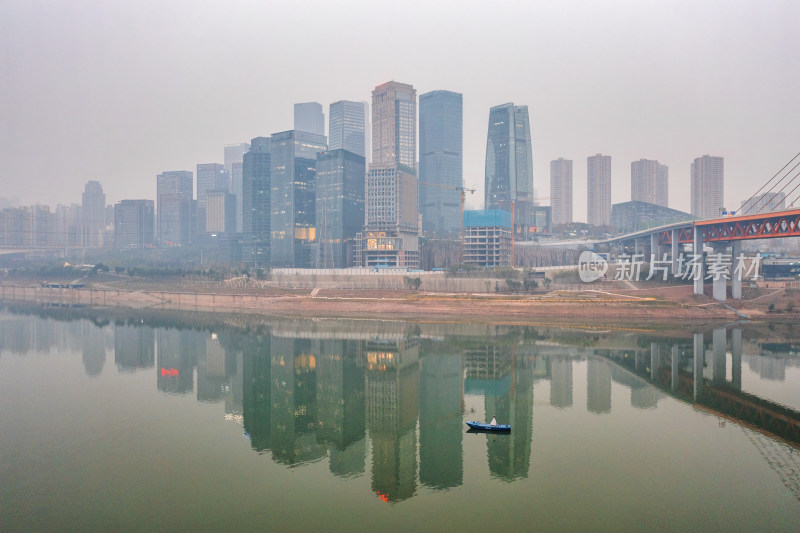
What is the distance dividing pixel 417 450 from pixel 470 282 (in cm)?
6245

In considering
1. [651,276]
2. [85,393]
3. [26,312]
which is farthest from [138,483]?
[26,312]

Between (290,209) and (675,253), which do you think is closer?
(675,253)

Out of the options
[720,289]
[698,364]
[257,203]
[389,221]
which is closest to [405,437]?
[698,364]

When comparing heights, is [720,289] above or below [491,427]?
above

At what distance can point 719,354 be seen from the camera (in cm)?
4578

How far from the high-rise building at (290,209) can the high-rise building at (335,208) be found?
8412 mm

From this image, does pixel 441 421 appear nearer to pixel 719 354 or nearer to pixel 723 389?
pixel 723 389

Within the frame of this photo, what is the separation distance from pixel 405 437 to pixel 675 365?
27.7 m

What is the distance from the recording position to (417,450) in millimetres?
24781

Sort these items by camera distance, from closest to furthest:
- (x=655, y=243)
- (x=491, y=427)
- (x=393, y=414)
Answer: (x=491, y=427)
(x=393, y=414)
(x=655, y=243)

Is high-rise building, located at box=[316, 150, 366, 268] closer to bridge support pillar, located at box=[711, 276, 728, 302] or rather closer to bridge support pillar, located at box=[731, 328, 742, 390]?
bridge support pillar, located at box=[711, 276, 728, 302]

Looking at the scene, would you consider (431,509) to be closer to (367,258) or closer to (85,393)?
(85,393)

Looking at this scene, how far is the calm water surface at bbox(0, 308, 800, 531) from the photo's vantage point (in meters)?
17.9

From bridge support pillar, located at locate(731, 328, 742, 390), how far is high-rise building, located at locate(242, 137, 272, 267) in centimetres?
15403
